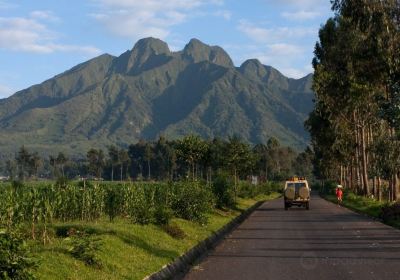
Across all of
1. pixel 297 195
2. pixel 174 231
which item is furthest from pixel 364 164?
pixel 174 231

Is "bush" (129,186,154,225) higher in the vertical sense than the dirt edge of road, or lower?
higher

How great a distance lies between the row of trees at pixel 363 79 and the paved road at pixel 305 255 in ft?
28.7

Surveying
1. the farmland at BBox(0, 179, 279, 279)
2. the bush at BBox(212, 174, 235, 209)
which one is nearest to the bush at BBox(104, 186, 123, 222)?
the farmland at BBox(0, 179, 279, 279)

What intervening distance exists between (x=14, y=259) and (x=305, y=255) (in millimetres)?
9976

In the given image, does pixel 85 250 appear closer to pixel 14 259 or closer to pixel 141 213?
pixel 14 259

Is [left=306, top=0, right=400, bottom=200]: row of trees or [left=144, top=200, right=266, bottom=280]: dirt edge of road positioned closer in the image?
[left=144, top=200, right=266, bottom=280]: dirt edge of road

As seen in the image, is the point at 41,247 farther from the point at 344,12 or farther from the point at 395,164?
the point at 395,164

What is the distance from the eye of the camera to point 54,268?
1013 cm

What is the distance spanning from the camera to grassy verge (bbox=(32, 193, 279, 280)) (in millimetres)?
10367

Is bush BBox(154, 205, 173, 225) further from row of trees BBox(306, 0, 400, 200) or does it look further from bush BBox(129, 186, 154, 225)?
row of trees BBox(306, 0, 400, 200)

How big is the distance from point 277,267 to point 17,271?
7513 millimetres

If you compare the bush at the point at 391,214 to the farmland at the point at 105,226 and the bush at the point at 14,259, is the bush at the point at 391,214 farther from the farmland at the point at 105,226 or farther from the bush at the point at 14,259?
the bush at the point at 14,259

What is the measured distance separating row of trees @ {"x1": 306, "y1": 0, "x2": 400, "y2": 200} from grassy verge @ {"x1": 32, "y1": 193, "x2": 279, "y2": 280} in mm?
14115

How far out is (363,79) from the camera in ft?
111
